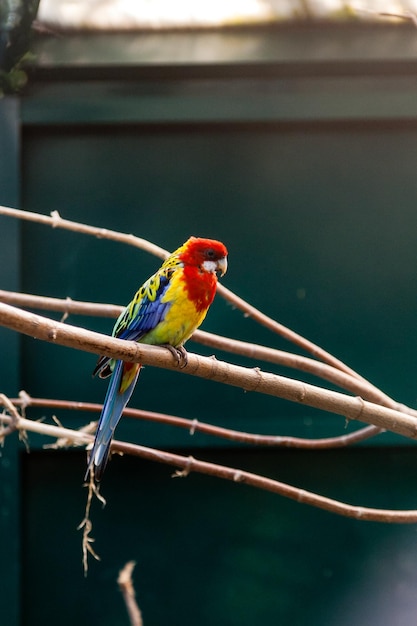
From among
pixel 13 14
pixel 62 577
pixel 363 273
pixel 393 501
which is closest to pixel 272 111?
pixel 363 273

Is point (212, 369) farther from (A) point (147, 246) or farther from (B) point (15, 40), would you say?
(B) point (15, 40)

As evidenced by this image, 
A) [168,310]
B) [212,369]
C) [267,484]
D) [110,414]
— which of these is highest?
[168,310]

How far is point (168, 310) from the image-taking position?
5.88 feet

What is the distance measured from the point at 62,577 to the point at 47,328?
179cm

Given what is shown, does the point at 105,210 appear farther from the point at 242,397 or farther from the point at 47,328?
the point at 47,328

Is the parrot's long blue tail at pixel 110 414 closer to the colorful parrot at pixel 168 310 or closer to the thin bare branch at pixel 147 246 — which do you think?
the colorful parrot at pixel 168 310

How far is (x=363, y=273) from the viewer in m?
2.77

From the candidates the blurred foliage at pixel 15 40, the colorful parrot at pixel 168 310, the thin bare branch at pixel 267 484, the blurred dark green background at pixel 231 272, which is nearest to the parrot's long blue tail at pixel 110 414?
the colorful parrot at pixel 168 310

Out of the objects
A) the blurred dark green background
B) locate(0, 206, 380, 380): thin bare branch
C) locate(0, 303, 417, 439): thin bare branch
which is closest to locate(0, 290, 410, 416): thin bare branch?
locate(0, 206, 380, 380): thin bare branch

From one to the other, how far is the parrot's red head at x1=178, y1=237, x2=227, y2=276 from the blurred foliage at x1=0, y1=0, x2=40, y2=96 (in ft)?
4.03

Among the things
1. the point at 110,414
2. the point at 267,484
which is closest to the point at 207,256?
the point at 110,414

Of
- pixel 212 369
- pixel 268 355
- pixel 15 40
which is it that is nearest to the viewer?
pixel 212 369

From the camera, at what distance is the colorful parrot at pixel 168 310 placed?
5.85 ft

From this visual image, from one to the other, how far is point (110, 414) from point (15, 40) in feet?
5.16
